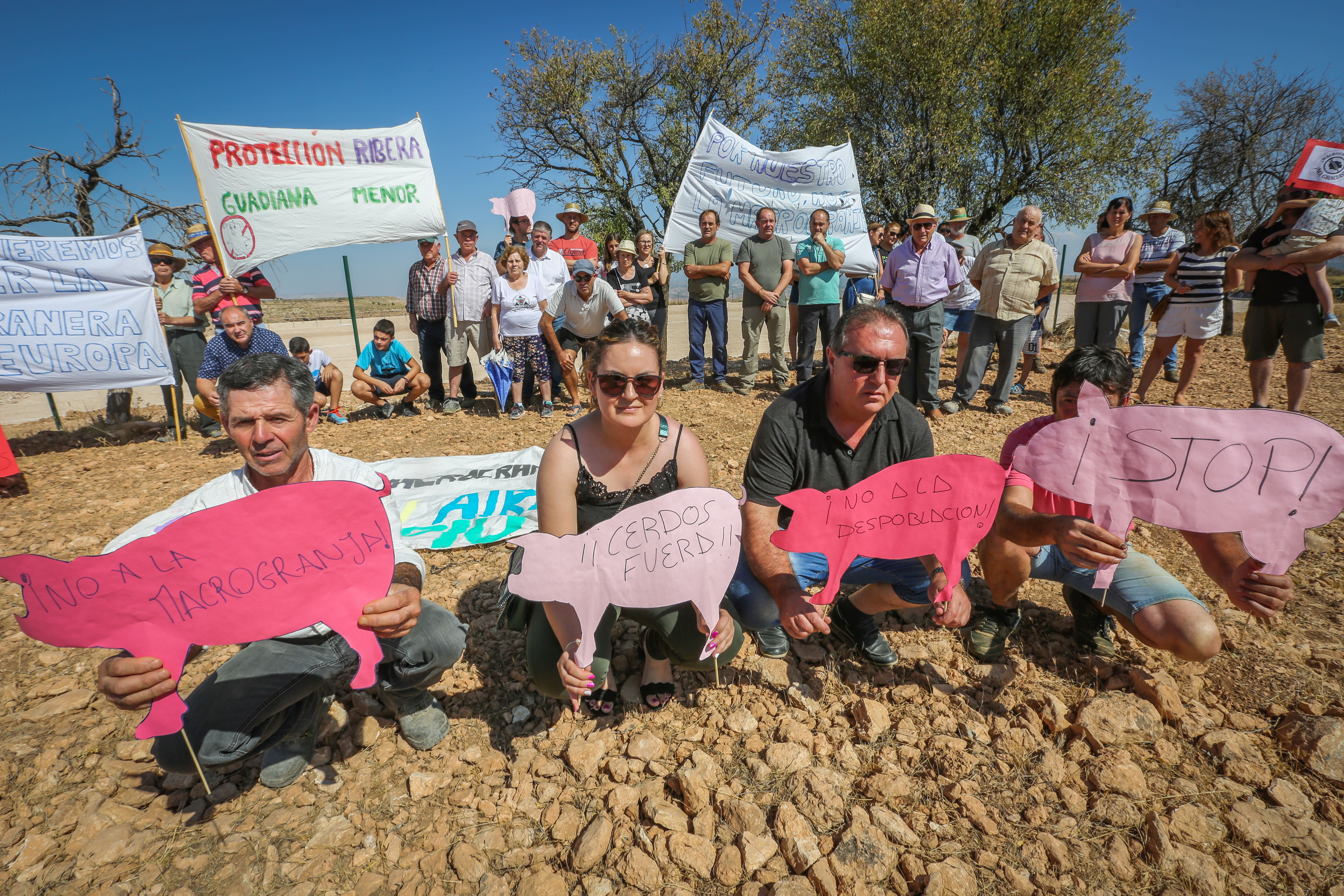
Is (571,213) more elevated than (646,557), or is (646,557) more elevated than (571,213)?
(571,213)

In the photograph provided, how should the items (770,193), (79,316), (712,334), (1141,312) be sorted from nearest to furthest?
1. (79,316)
2. (1141,312)
3. (712,334)
4. (770,193)

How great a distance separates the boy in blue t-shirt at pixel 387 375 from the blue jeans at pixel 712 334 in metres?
3.44

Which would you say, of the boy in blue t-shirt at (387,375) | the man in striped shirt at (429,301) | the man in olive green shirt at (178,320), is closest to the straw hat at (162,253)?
the man in olive green shirt at (178,320)

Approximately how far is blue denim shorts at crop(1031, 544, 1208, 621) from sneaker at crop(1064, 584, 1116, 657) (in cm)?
14

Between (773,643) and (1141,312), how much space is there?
25.3 feet

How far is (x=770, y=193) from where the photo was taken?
8.02 m

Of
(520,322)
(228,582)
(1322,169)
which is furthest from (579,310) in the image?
(1322,169)

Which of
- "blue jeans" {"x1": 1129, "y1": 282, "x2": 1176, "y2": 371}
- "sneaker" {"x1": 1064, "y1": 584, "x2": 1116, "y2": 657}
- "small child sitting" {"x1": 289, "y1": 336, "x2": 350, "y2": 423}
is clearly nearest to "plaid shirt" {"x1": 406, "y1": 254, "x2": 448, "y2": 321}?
"small child sitting" {"x1": 289, "y1": 336, "x2": 350, "y2": 423}

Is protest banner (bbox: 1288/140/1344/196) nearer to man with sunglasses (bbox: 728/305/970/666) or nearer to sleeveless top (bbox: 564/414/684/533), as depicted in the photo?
man with sunglasses (bbox: 728/305/970/666)

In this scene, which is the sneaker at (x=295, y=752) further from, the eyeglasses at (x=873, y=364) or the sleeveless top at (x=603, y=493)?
the eyeglasses at (x=873, y=364)

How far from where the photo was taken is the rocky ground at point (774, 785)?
5.92ft

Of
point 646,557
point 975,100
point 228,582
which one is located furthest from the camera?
point 975,100

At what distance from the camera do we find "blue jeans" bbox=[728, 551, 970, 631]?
254 cm

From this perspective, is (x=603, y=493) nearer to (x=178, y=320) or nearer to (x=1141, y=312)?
(x=178, y=320)
